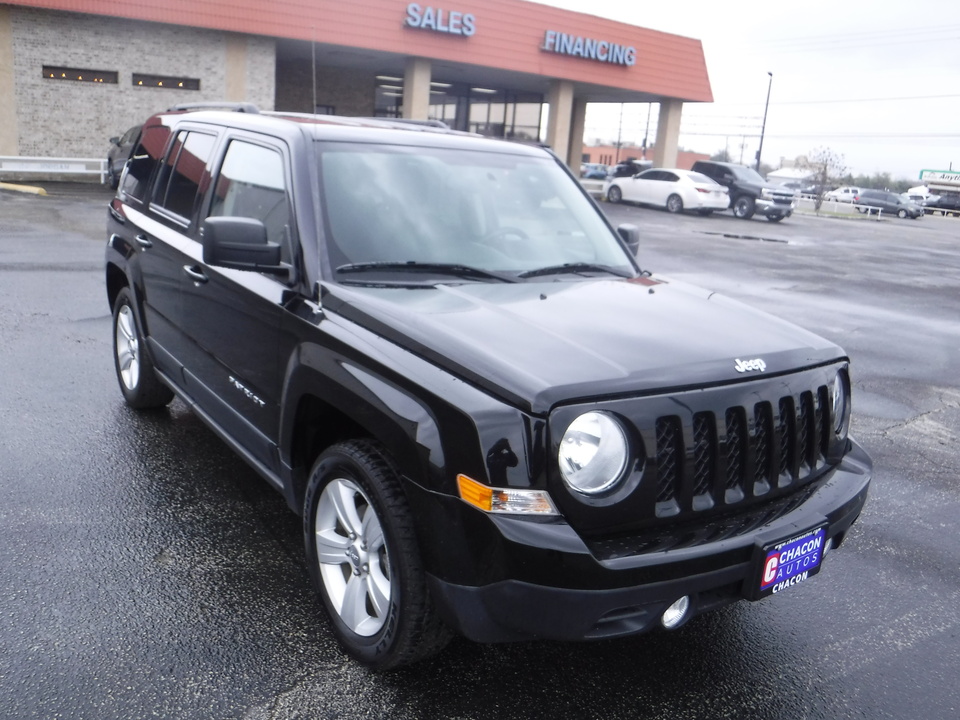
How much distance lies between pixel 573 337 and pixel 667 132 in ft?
117

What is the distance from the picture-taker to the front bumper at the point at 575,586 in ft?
8.09

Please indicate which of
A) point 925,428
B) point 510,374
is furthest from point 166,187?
point 925,428

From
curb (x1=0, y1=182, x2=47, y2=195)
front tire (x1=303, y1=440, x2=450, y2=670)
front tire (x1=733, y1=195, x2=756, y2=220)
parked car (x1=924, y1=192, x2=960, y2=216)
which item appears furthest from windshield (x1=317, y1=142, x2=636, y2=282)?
parked car (x1=924, y1=192, x2=960, y2=216)

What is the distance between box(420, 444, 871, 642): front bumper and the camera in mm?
2465

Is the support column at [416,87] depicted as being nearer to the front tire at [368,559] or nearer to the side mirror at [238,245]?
the side mirror at [238,245]

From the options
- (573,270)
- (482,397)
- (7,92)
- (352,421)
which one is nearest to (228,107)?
(573,270)

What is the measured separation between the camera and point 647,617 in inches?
103

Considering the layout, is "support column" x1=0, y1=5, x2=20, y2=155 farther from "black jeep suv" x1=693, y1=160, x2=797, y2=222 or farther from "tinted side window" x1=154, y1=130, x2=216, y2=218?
"tinted side window" x1=154, y1=130, x2=216, y2=218

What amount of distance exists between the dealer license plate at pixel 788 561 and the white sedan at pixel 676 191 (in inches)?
1081

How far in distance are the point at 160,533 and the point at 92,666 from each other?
1.06 m

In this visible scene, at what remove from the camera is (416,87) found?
95.7 ft

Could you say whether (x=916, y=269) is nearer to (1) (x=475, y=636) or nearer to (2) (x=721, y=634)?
(2) (x=721, y=634)

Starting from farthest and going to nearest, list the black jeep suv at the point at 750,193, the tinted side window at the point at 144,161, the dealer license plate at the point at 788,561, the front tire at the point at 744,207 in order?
the front tire at the point at 744,207, the black jeep suv at the point at 750,193, the tinted side window at the point at 144,161, the dealer license plate at the point at 788,561

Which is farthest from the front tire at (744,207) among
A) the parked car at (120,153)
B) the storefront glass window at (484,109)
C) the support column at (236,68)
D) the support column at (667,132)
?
the parked car at (120,153)
